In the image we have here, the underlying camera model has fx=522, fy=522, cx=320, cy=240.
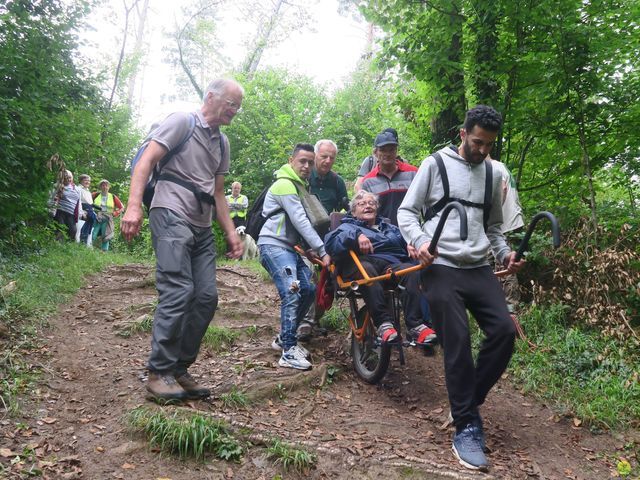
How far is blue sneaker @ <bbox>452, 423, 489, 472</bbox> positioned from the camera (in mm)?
3254

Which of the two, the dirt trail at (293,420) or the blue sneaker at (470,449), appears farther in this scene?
the blue sneaker at (470,449)

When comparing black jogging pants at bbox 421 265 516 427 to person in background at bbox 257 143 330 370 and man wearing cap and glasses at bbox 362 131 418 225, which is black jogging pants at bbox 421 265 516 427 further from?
man wearing cap and glasses at bbox 362 131 418 225

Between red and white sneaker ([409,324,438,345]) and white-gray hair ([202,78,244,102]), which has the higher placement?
white-gray hair ([202,78,244,102])

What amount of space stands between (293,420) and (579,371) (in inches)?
110

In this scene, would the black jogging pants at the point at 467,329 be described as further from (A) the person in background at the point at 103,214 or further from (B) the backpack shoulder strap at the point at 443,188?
(A) the person in background at the point at 103,214

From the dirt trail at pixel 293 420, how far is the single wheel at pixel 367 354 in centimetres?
13

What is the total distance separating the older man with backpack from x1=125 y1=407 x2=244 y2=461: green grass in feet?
1.22

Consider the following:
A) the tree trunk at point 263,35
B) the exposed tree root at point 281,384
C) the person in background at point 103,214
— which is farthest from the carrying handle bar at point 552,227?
the tree trunk at point 263,35

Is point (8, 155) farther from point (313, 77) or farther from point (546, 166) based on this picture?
point (313, 77)

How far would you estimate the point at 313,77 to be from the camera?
2159 centimetres

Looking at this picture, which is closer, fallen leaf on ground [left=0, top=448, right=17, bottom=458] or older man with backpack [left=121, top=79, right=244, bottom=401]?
fallen leaf on ground [left=0, top=448, right=17, bottom=458]

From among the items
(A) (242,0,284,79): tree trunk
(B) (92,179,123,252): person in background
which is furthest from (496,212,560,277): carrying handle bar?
(A) (242,0,284,79): tree trunk

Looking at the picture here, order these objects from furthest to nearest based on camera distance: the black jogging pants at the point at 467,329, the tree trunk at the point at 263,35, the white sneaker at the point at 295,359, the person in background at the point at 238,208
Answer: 1. the tree trunk at the point at 263,35
2. the person in background at the point at 238,208
3. the white sneaker at the point at 295,359
4. the black jogging pants at the point at 467,329

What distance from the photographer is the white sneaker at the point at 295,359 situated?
4840mm
